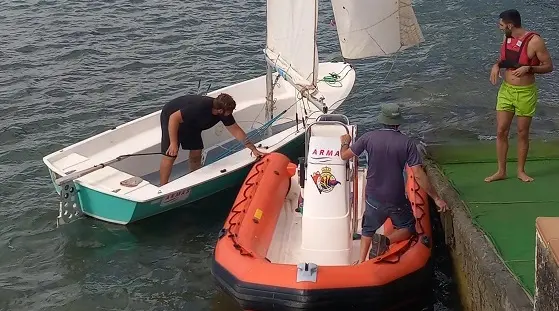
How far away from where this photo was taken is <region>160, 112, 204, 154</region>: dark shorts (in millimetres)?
9336

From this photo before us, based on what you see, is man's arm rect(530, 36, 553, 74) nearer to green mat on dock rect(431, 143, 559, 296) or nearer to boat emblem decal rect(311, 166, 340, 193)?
green mat on dock rect(431, 143, 559, 296)

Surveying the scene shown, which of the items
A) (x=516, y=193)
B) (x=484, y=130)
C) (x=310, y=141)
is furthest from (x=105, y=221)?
(x=484, y=130)

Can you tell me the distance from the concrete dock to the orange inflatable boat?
37 centimetres

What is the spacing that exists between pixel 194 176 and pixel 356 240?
2380 mm

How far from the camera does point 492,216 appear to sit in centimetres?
752

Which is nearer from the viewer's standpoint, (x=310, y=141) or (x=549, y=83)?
(x=310, y=141)

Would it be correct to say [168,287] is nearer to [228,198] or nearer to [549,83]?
[228,198]

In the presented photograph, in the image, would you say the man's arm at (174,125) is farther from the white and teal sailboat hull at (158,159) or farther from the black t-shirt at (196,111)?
the white and teal sailboat hull at (158,159)

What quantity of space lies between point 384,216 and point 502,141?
1684 mm

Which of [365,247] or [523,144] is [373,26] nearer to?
[523,144]

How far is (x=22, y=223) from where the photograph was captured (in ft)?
31.3

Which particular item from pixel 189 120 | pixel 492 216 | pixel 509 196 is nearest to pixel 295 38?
pixel 189 120

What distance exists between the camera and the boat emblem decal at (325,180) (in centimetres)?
742

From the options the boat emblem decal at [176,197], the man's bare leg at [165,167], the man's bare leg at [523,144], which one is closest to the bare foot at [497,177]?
the man's bare leg at [523,144]
